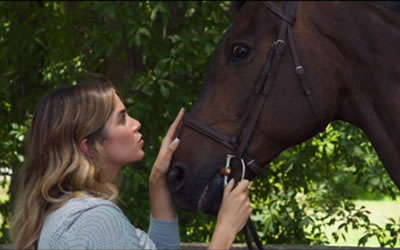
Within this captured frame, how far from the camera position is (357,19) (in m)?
2.71

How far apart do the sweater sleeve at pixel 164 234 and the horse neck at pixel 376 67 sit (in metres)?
0.83

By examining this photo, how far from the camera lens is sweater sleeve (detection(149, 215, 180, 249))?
2.76m

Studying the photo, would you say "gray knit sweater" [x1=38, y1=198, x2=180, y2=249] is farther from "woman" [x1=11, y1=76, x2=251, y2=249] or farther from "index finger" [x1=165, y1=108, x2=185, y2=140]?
"index finger" [x1=165, y1=108, x2=185, y2=140]

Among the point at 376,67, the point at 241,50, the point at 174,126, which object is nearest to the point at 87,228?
the point at 174,126

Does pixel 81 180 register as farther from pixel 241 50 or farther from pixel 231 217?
Answer: pixel 241 50

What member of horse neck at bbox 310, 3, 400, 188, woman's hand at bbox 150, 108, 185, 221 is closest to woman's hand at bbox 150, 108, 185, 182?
woman's hand at bbox 150, 108, 185, 221

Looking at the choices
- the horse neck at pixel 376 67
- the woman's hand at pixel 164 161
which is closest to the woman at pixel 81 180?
the woman's hand at pixel 164 161

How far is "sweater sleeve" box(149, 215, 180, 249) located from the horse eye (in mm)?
666

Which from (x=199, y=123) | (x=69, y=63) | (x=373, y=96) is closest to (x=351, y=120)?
(x=373, y=96)

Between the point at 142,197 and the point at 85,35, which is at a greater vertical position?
the point at 85,35

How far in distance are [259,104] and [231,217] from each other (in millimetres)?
680

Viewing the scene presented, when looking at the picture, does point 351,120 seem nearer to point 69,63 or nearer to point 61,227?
point 61,227

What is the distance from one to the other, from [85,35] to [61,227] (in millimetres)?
3961

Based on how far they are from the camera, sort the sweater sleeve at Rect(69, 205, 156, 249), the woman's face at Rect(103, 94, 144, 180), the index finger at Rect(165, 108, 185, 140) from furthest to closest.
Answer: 1. the index finger at Rect(165, 108, 185, 140)
2. the woman's face at Rect(103, 94, 144, 180)
3. the sweater sleeve at Rect(69, 205, 156, 249)
